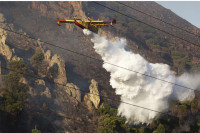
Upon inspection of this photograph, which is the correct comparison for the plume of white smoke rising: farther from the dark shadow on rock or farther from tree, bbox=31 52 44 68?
tree, bbox=31 52 44 68

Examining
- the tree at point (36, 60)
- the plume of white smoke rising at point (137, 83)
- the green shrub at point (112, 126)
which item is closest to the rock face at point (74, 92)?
the tree at point (36, 60)

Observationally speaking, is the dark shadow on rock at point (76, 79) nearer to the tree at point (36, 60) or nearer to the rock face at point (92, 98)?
the rock face at point (92, 98)

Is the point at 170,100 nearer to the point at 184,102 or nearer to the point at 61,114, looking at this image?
the point at 184,102

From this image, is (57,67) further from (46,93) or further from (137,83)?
(137,83)

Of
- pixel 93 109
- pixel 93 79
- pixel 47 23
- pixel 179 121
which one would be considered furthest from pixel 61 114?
pixel 47 23

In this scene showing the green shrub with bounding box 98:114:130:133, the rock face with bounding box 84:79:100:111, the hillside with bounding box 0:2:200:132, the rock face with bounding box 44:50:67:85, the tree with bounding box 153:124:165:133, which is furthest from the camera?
the rock face with bounding box 44:50:67:85

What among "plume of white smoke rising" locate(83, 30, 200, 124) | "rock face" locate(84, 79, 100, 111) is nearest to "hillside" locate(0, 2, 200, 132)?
"rock face" locate(84, 79, 100, 111)

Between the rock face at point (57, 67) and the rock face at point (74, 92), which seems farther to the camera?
the rock face at point (57, 67)

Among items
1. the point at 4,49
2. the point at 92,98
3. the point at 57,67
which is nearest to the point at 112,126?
the point at 92,98

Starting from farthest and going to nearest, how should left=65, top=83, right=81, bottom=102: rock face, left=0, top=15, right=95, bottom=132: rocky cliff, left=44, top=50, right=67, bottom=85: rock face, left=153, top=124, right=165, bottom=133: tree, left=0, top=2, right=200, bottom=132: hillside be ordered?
left=44, top=50, right=67, bottom=85: rock face, left=65, top=83, right=81, bottom=102: rock face, left=0, top=2, right=200, bottom=132: hillside, left=0, top=15, right=95, bottom=132: rocky cliff, left=153, top=124, right=165, bottom=133: tree
